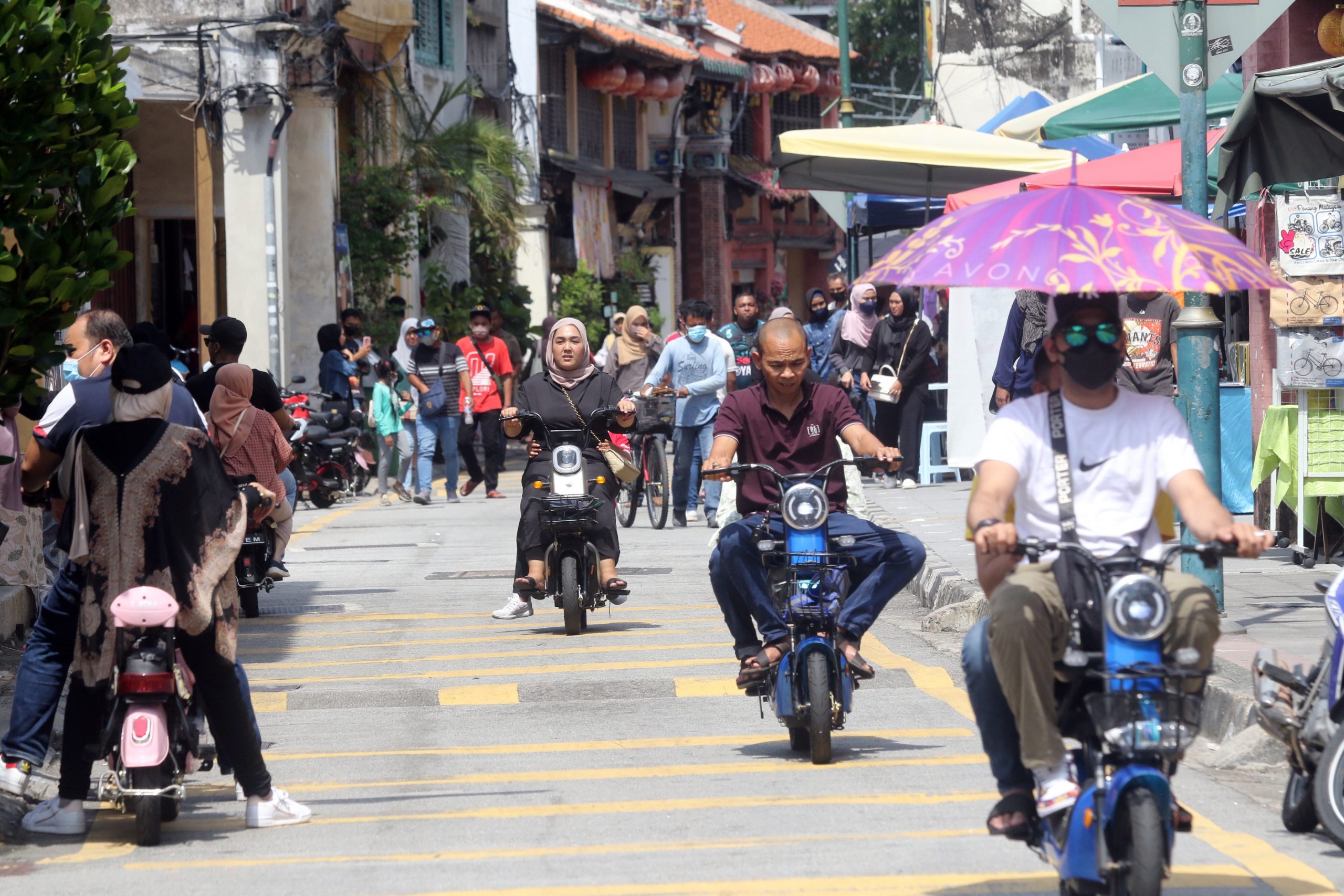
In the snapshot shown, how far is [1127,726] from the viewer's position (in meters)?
4.67

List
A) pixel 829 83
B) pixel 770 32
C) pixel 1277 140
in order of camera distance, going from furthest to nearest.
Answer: pixel 829 83 → pixel 770 32 → pixel 1277 140

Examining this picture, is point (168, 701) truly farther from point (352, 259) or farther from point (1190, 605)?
point (352, 259)

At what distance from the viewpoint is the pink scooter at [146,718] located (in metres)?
6.18

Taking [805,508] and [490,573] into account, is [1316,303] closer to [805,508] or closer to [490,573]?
[805,508]

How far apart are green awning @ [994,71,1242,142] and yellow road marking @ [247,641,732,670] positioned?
6.85 m

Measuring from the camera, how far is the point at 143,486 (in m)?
6.34

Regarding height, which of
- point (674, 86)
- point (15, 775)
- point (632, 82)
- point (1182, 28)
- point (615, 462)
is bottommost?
point (15, 775)

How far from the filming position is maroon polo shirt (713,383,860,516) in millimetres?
7801

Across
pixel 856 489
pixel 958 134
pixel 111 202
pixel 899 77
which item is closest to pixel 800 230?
pixel 899 77

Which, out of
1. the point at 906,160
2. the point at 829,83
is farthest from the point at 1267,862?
the point at 829,83

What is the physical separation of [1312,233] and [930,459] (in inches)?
342

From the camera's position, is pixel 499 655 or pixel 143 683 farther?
pixel 499 655

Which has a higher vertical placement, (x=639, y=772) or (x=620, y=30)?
(x=620, y=30)

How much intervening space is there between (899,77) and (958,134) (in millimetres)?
39610
